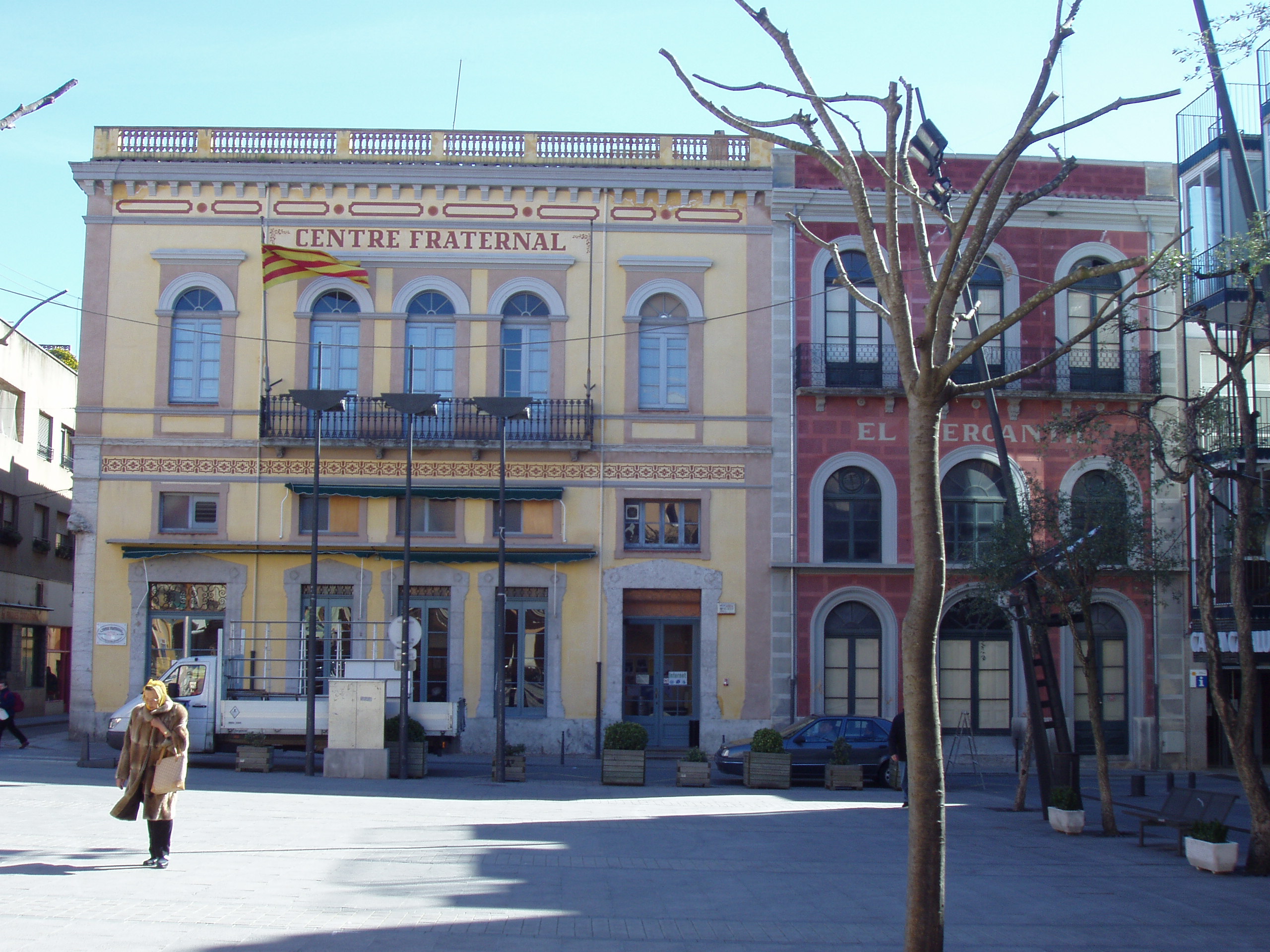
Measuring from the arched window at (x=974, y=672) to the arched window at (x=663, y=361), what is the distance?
24.5 feet

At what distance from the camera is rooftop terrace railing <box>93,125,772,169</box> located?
27.2 meters

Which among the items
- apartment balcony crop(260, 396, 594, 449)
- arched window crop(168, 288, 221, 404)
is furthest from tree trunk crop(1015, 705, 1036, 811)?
arched window crop(168, 288, 221, 404)

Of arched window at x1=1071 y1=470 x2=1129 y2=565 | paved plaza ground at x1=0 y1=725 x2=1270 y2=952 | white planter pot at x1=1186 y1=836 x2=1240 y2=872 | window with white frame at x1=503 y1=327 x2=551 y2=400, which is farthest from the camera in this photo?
window with white frame at x1=503 y1=327 x2=551 y2=400

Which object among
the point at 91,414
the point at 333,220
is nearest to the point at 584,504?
the point at 333,220

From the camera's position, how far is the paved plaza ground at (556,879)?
31.2 feet

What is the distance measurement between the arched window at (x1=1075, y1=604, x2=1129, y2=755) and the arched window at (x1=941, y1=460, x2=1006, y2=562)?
3080 millimetres

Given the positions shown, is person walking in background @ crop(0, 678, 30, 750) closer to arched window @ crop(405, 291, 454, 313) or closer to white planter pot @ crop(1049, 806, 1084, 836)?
arched window @ crop(405, 291, 454, 313)

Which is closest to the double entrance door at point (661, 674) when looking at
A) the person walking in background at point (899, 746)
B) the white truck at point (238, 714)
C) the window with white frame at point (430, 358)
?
the white truck at point (238, 714)

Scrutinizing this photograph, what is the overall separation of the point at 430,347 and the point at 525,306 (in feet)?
7.32

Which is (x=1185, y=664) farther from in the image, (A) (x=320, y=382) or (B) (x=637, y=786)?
(A) (x=320, y=382)

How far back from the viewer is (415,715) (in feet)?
74.0

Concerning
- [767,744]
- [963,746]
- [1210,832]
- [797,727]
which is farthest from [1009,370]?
[1210,832]

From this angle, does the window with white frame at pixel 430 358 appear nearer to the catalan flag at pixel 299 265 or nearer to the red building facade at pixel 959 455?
the catalan flag at pixel 299 265

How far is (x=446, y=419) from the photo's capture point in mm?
26453
